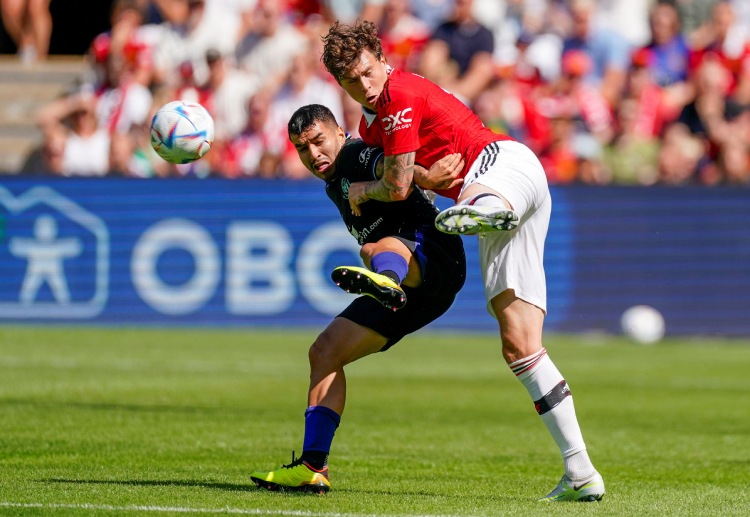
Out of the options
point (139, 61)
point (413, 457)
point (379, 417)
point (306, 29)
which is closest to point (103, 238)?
point (139, 61)

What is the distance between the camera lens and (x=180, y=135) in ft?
26.5

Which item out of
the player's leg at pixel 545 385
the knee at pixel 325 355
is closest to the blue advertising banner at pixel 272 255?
the knee at pixel 325 355

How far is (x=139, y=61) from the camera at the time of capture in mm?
21688

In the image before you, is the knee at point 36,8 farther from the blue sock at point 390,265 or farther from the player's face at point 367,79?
the blue sock at point 390,265

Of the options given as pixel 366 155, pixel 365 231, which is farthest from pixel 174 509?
pixel 366 155

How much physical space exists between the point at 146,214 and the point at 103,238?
2.35ft

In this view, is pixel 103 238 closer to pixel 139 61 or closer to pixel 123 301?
pixel 123 301

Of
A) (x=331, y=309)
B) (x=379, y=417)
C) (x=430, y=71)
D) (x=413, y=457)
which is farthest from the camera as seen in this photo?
(x=430, y=71)

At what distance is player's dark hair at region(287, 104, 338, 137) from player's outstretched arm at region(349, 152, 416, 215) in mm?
514

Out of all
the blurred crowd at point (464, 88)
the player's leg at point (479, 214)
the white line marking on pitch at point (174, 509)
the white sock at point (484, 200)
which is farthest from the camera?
the blurred crowd at point (464, 88)

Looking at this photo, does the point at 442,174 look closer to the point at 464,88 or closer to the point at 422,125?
the point at 422,125

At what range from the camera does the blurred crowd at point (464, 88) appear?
2052 centimetres

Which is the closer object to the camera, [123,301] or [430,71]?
[123,301]

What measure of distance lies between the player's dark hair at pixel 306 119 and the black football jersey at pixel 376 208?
216 millimetres
